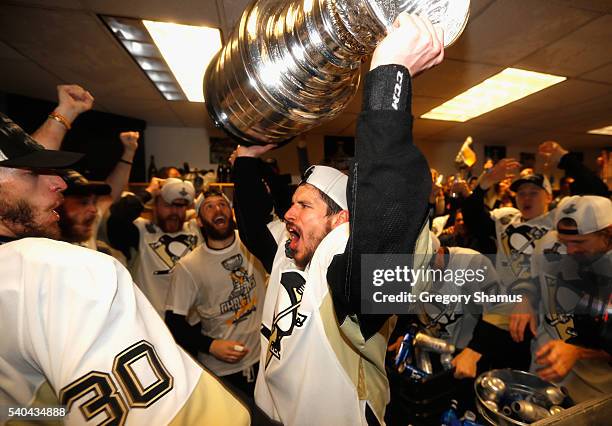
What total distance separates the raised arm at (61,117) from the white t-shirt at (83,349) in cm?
93

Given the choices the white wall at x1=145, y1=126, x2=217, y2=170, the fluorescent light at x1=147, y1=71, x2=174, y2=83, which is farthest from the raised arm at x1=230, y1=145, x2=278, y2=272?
the white wall at x1=145, y1=126, x2=217, y2=170

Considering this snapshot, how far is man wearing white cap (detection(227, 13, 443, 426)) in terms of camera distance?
537mm

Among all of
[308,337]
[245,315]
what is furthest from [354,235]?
[245,315]

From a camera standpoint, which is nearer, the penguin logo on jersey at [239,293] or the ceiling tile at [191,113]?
the penguin logo on jersey at [239,293]

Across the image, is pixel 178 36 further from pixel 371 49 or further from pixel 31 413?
pixel 31 413

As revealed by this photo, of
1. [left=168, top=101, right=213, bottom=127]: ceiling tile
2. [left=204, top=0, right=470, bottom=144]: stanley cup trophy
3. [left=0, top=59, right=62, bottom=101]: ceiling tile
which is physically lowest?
[left=204, top=0, right=470, bottom=144]: stanley cup trophy

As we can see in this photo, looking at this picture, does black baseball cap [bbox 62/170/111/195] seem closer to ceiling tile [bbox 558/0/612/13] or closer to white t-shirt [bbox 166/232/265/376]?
white t-shirt [bbox 166/232/265/376]

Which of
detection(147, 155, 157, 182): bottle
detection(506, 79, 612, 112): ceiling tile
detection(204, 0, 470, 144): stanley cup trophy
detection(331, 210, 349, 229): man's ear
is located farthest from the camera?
detection(147, 155, 157, 182): bottle

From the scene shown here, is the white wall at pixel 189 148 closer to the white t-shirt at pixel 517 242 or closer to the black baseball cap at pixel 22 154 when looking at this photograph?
the white t-shirt at pixel 517 242

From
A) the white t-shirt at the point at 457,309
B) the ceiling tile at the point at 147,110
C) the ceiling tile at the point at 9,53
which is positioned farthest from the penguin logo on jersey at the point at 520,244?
the ceiling tile at the point at 9,53

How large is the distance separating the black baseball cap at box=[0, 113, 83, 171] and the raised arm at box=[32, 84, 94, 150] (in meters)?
0.53

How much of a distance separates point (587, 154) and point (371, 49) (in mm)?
8714

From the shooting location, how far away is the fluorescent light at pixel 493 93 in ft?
9.40

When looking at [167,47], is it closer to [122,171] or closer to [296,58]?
[122,171]
